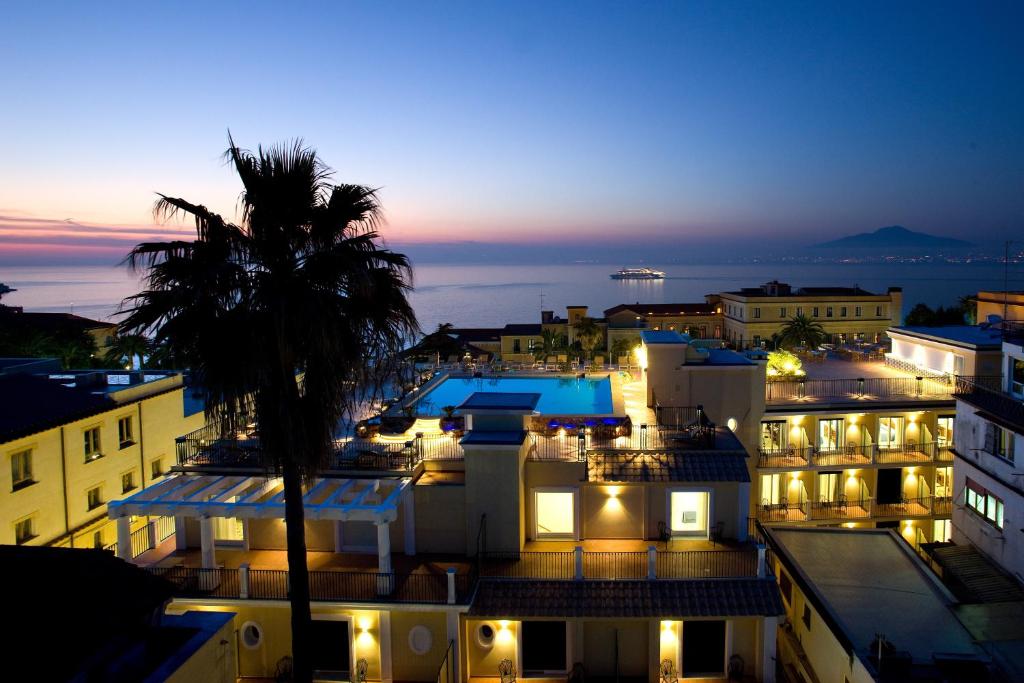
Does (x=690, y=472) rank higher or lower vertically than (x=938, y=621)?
higher

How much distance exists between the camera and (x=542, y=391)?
23766 millimetres

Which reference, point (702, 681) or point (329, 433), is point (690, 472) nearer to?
point (702, 681)

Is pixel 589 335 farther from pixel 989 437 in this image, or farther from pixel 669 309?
pixel 989 437

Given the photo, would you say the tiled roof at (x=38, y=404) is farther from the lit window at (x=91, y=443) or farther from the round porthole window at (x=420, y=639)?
the round porthole window at (x=420, y=639)

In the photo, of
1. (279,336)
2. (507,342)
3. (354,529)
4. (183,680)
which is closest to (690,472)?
(354,529)

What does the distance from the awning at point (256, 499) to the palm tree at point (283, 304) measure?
139 inches

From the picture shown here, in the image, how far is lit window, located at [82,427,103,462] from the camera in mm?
22297

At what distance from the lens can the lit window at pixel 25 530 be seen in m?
19.6

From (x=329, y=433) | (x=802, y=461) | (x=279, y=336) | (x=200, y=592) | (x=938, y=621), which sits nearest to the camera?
(x=279, y=336)

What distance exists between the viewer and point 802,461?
22875 mm

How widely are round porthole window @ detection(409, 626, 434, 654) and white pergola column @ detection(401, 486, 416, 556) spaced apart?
6.22 feet

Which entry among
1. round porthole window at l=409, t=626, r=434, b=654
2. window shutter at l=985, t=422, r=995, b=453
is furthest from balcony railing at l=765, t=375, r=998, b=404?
round porthole window at l=409, t=626, r=434, b=654

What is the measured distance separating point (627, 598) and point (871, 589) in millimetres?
7336

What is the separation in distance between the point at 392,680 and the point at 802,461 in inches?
612
